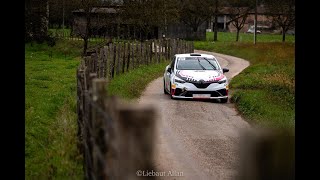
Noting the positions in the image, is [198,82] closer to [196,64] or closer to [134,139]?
[196,64]

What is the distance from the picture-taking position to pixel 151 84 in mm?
22188

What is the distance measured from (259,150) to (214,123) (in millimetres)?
8681

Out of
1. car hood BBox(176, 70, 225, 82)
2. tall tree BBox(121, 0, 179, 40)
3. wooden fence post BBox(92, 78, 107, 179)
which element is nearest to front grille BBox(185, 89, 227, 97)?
car hood BBox(176, 70, 225, 82)

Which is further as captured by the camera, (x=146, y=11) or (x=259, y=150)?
(x=146, y=11)

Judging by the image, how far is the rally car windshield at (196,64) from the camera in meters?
18.3

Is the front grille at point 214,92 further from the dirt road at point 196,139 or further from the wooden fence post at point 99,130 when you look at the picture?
the wooden fence post at point 99,130

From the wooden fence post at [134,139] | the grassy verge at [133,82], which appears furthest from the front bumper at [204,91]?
the wooden fence post at [134,139]

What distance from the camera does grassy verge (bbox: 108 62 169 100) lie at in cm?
1727

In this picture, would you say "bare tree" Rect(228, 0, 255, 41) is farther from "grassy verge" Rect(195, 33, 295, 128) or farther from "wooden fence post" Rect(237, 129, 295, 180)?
"wooden fence post" Rect(237, 129, 295, 180)

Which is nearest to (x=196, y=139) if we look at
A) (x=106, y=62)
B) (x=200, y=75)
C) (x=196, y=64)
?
(x=200, y=75)

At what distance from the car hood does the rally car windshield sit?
0.37 meters
